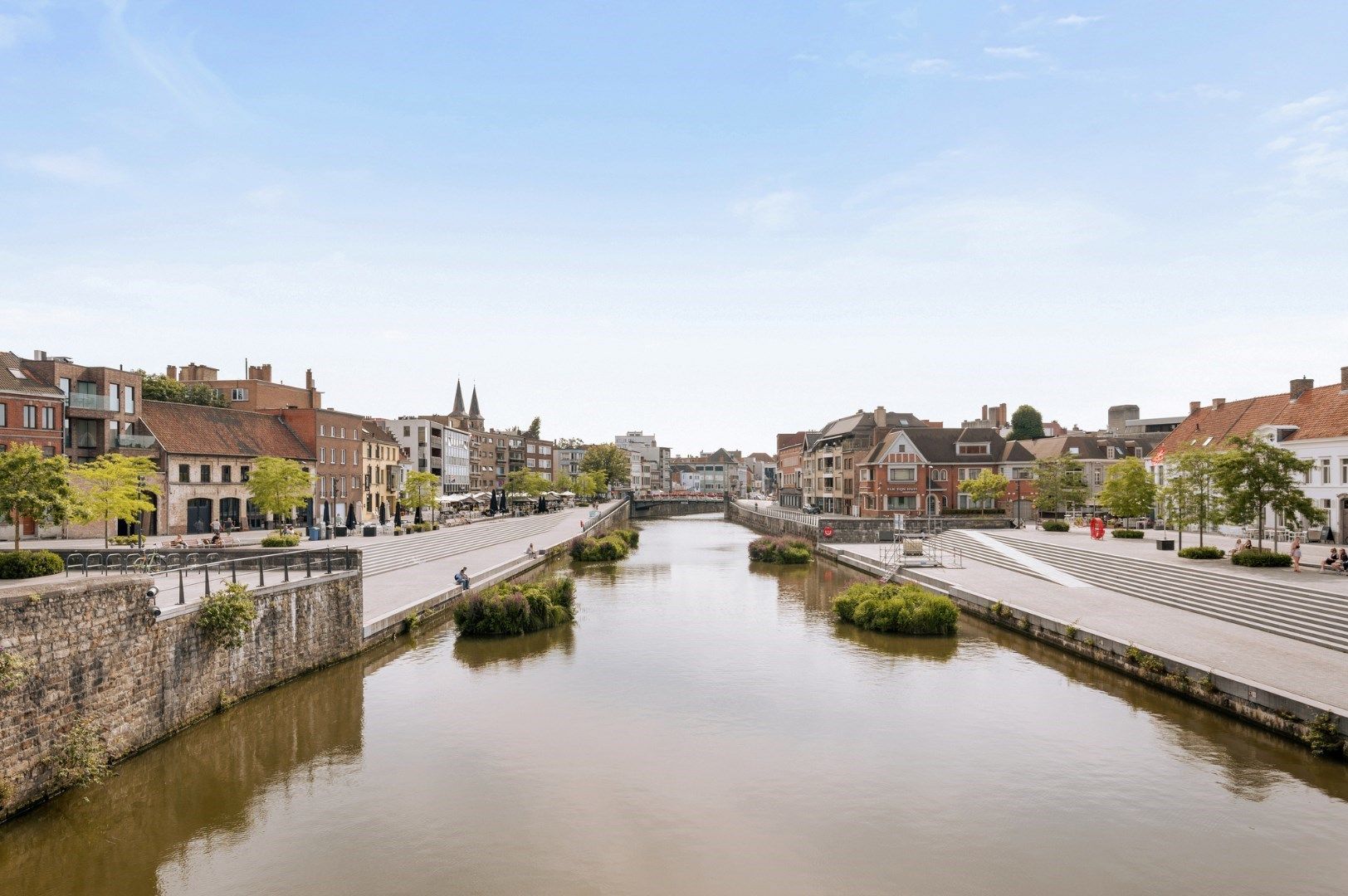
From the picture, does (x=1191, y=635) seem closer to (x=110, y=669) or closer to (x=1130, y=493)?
(x=110, y=669)

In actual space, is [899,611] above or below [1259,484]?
below

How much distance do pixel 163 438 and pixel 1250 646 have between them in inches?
2135

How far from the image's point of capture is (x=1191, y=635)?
23.9 meters

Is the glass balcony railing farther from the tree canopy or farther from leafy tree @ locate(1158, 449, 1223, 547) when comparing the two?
the tree canopy

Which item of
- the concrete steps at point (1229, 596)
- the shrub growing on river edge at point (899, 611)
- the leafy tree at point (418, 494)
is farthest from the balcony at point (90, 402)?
the concrete steps at point (1229, 596)

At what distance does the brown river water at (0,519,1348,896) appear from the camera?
494 inches

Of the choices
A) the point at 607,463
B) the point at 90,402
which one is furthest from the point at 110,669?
the point at 607,463

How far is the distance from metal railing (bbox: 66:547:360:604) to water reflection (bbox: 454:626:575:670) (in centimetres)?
457

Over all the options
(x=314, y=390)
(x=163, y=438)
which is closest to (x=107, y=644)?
(x=163, y=438)

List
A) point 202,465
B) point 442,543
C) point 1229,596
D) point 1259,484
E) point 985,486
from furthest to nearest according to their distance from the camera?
1. point 985,486
2. point 202,465
3. point 442,543
4. point 1259,484
5. point 1229,596

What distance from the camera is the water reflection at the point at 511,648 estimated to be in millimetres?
26109

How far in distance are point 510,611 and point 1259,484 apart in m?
29.0

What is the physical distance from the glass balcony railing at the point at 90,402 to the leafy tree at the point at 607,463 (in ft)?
313

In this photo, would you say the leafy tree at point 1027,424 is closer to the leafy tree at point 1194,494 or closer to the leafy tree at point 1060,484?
the leafy tree at point 1060,484
